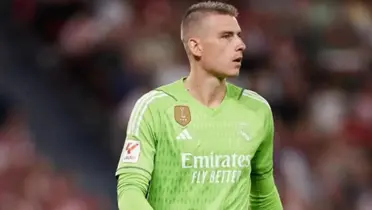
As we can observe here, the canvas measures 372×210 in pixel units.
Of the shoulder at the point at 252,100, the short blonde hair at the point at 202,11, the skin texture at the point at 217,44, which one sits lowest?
the shoulder at the point at 252,100

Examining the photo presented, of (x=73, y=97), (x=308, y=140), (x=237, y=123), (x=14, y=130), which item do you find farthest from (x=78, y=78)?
(x=237, y=123)

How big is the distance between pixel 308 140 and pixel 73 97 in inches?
96.6

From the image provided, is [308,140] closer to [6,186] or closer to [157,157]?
[6,186]

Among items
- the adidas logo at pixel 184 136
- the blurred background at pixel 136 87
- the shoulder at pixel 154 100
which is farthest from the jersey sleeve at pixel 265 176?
the blurred background at pixel 136 87

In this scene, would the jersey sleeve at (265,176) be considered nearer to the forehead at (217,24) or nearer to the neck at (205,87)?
the neck at (205,87)

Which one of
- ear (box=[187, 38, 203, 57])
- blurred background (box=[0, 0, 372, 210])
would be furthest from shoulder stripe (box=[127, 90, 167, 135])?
blurred background (box=[0, 0, 372, 210])

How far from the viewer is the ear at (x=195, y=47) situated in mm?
5000

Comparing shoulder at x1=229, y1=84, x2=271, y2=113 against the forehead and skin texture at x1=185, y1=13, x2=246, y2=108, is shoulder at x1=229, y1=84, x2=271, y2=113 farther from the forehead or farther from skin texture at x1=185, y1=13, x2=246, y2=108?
the forehead

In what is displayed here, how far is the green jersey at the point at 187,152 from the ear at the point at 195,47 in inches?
7.8

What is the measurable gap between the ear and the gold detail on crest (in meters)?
0.28

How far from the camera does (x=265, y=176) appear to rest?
17.0ft

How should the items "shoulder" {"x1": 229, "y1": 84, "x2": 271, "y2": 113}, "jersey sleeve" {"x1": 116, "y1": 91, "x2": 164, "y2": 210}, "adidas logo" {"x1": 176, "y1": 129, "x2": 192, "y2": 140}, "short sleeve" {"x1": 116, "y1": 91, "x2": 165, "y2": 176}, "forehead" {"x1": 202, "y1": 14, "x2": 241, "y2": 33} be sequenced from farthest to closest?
1. "shoulder" {"x1": 229, "y1": 84, "x2": 271, "y2": 113}
2. "forehead" {"x1": 202, "y1": 14, "x2": 241, "y2": 33}
3. "adidas logo" {"x1": 176, "y1": 129, "x2": 192, "y2": 140}
4. "short sleeve" {"x1": 116, "y1": 91, "x2": 165, "y2": 176}
5. "jersey sleeve" {"x1": 116, "y1": 91, "x2": 164, "y2": 210}

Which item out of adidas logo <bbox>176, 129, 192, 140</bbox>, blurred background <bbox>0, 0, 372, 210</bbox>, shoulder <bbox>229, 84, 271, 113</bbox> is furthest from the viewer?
blurred background <bbox>0, 0, 372, 210</bbox>

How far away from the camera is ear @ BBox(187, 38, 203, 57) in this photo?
500cm
